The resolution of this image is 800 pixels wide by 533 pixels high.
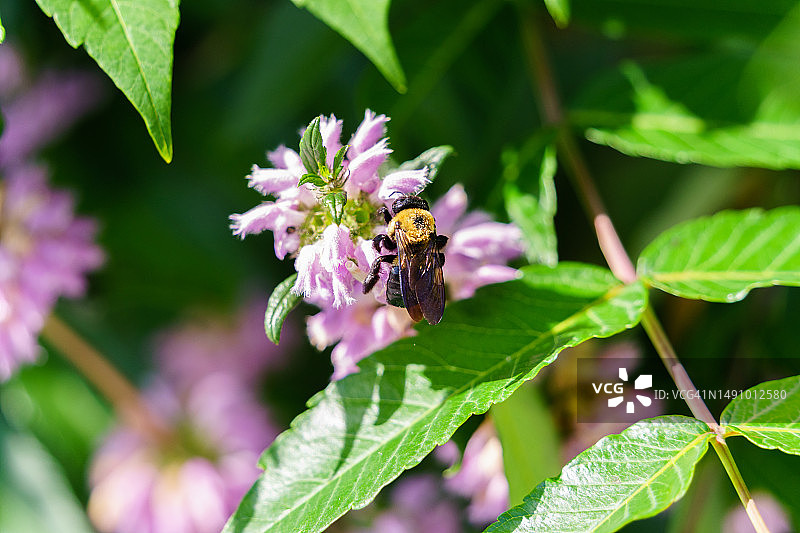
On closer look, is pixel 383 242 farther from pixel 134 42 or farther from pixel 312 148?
pixel 134 42

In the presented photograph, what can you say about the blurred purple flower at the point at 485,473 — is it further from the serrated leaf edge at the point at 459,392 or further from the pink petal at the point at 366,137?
the pink petal at the point at 366,137

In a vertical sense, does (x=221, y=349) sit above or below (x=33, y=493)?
above

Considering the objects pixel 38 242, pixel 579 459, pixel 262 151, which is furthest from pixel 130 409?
pixel 579 459

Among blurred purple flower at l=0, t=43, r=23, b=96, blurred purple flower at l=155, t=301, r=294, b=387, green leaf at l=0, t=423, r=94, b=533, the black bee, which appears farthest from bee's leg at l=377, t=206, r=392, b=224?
blurred purple flower at l=0, t=43, r=23, b=96

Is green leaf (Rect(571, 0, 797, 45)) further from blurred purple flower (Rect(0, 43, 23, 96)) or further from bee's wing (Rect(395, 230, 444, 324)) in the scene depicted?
blurred purple flower (Rect(0, 43, 23, 96))

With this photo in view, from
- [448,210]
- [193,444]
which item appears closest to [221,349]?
[193,444]

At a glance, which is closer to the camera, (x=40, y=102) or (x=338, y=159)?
(x=338, y=159)
